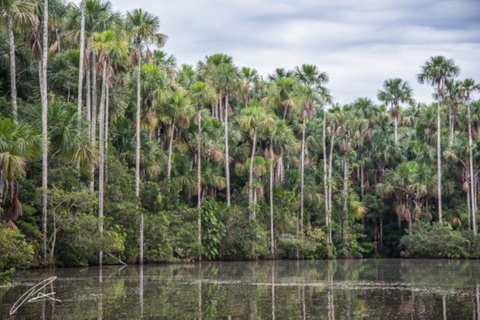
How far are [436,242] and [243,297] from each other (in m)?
44.3

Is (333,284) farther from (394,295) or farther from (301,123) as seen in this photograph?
(301,123)

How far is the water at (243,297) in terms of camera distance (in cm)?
1861

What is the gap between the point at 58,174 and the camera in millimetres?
38469

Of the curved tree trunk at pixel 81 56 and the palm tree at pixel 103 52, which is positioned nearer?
Result: the curved tree trunk at pixel 81 56

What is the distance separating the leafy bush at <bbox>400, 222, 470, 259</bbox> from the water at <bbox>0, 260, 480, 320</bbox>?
30585 mm

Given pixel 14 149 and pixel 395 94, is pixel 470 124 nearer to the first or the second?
pixel 395 94

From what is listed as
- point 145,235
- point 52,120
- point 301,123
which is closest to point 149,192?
point 145,235

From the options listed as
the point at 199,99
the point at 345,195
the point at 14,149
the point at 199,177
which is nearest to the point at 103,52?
the point at 199,99

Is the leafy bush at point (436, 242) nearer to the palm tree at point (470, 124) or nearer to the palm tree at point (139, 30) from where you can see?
the palm tree at point (470, 124)

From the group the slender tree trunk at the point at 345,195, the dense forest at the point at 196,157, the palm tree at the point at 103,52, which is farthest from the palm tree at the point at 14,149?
the slender tree trunk at the point at 345,195

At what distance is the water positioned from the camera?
18.6 metres

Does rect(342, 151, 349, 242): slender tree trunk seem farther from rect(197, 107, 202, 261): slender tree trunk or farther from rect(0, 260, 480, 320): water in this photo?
rect(0, 260, 480, 320): water

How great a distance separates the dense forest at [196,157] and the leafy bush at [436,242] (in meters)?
0.14

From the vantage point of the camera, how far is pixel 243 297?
2344 centimetres
